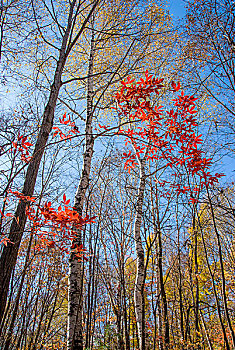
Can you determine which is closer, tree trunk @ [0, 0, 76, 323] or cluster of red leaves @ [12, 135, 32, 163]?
tree trunk @ [0, 0, 76, 323]

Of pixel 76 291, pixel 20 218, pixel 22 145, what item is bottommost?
pixel 76 291

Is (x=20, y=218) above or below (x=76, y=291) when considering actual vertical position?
above

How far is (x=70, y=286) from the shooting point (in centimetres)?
292

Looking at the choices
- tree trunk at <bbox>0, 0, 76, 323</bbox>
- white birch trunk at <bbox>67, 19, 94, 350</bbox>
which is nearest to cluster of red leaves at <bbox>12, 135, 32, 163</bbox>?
tree trunk at <bbox>0, 0, 76, 323</bbox>

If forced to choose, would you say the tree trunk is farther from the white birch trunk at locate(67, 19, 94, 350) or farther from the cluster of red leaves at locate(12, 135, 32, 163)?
the white birch trunk at locate(67, 19, 94, 350)

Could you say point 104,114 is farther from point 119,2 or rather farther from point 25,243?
point 25,243

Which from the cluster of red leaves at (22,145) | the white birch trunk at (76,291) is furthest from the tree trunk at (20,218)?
the white birch trunk at (76,291)

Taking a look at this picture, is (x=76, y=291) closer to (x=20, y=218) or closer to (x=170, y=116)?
(x=20, y=218)

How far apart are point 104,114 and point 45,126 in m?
4.77

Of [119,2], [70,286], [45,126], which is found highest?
[119,2]

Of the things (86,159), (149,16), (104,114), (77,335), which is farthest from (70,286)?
(149,16)

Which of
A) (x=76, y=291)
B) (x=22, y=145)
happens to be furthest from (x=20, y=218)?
(x=76, y=291)

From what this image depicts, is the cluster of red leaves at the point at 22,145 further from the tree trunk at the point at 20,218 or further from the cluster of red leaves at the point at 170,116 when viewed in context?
the cluster of red leaves at the point at 170,116

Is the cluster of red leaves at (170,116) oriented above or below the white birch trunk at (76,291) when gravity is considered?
above
